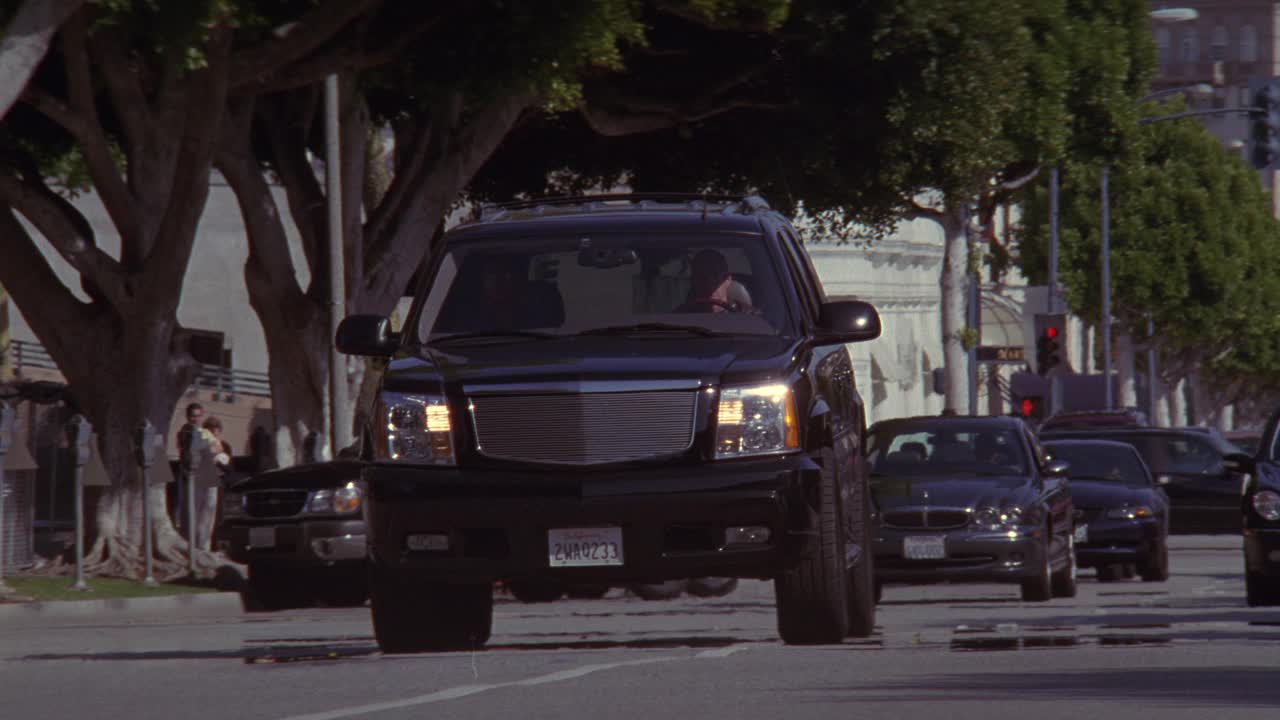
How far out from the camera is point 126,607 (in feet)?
75.3

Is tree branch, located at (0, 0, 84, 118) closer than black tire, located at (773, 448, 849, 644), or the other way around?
black tire, located at (773, 448, 849, 644)

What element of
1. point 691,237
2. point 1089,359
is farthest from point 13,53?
point 1089,359

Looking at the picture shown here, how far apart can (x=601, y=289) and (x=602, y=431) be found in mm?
1089

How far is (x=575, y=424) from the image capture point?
36.8ft

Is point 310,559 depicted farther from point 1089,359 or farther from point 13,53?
point 1089,359

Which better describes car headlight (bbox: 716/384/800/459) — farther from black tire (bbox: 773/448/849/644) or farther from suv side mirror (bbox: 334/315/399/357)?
suv side mirror (bbox: 334/315/399/357)

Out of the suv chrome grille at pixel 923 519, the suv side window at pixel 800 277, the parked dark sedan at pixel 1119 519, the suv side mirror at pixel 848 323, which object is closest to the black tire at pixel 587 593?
the suv chrome grille at pixel 923 519

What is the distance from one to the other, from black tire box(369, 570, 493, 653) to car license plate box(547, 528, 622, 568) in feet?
2.68

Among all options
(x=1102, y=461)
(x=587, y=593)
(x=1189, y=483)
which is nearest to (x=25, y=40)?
(x=587, y=593)

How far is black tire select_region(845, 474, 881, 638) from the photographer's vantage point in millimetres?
13188

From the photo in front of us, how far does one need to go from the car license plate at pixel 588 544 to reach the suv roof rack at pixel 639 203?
7.26 feet

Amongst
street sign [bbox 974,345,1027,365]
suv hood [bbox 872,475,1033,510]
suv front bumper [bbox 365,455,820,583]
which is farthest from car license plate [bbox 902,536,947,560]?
street sign [bbox 974,345,1027,365]

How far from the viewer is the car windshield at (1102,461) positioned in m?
26.6

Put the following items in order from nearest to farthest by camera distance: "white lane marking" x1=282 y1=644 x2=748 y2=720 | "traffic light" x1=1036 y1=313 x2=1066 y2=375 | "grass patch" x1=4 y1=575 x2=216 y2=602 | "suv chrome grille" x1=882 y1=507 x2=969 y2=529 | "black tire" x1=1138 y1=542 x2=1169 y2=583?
"white lane marking" x1=282 y1=644 x2=748 y2=720
"suv chrome grille" x1=882 y1=507 x2=969 y2=529
"grass patch" x1=4 y1=575 x2=216 y2=602
"black tire" x1=1138 y1=542 x2=1169 y2=583
"traffic light" x1=1036 y1=313 x2=1066 y2=375
